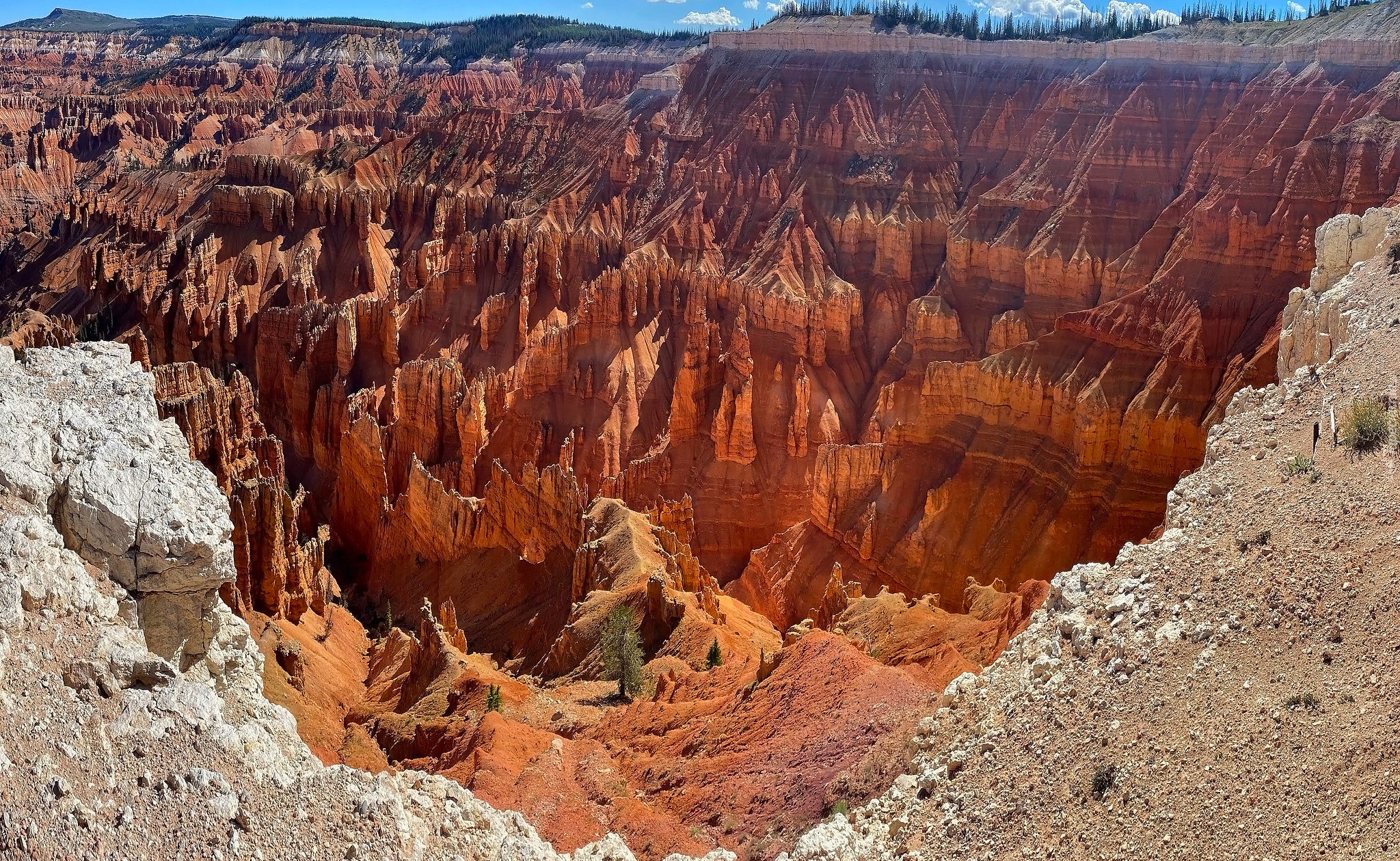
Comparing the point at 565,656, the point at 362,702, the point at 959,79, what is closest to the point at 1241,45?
the point at 959,79

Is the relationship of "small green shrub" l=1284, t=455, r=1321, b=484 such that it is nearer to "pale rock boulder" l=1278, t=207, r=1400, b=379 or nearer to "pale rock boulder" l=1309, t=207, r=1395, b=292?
"pale rock boulder" l=1278, t=207, r=1400, b=379

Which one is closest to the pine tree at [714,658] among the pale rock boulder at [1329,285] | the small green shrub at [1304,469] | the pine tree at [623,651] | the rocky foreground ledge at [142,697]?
the pine tree at [623,651]

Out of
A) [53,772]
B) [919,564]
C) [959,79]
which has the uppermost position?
[959,79]

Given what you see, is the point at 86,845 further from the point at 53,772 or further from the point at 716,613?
the point at 716,613

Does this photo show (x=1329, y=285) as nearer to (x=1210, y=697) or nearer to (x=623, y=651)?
(x=1210, y=697)

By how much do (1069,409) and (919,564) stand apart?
7.22m

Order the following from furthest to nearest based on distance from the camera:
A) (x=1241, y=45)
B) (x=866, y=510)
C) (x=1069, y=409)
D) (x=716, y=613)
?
(x=1241, y=45) → (x=866, y=510) → (x=1069, y=409) → (x=716, y=613)

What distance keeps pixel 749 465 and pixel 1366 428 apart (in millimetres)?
36203

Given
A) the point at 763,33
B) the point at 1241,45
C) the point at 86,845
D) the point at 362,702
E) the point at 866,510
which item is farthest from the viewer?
the point at 763,33

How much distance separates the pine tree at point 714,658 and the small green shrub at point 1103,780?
15.9 meters

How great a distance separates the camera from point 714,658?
28.6 metres

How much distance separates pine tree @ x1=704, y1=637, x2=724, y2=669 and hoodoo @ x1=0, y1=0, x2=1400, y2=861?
0.33ft

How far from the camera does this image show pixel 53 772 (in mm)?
10109

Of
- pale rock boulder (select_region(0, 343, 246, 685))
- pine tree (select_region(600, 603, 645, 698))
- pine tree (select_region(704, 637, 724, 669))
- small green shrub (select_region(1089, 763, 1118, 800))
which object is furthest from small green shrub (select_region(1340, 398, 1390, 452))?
pine tree (select_region(600, 603, 645, 698))
